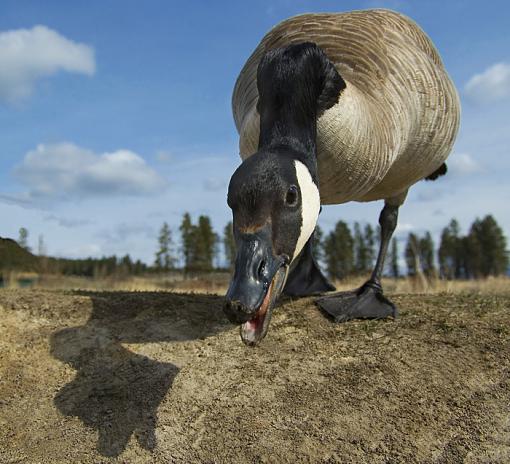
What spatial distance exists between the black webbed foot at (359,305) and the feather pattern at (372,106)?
42.0 inches

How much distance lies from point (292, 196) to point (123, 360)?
2.35 metres

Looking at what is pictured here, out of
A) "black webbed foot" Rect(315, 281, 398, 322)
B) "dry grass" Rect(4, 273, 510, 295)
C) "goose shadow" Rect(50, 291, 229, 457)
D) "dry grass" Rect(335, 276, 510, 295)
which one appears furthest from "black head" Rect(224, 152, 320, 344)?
"dry grass" Rect(335, 276, 510, 295)

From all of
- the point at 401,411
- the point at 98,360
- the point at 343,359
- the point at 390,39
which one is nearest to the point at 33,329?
the point at 98,360

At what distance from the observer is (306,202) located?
129 inches

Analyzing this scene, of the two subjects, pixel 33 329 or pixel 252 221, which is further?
pixel 33 329

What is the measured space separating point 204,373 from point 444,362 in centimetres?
193

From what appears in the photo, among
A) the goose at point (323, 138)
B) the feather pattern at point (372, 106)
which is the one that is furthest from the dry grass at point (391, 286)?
the feather pattern at point (372, 106)

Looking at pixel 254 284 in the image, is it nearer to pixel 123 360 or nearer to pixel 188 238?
pixel 123 360

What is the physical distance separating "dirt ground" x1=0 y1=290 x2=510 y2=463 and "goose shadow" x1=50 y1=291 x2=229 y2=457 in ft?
0.04

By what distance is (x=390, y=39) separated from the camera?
18.1ft

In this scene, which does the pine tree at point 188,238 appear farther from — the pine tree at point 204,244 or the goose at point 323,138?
the goose at point 323,138

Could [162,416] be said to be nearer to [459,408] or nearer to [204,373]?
[204,373]

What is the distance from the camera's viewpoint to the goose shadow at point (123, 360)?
12.5 ft

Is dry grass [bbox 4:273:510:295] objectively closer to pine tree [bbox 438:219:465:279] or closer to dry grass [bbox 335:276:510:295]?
dry grass [bbox 335:276:510:295]
